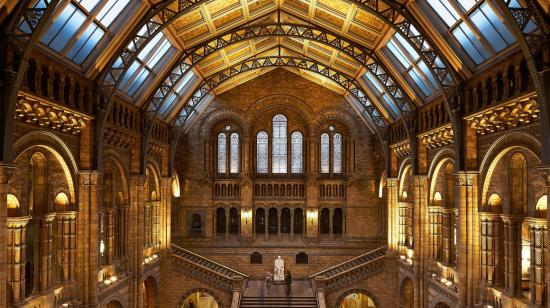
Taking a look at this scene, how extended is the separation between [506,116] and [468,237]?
553 cm

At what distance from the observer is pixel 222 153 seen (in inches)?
1599

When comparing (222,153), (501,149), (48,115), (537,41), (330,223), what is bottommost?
(330,223)

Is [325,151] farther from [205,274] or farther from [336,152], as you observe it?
[205,274]

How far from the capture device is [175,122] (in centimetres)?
3528

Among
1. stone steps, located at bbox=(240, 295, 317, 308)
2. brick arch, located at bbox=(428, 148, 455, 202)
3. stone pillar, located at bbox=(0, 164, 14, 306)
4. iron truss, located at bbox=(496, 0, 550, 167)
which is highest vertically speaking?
iron truss, located at bbox=(496, 0, 550, 167)

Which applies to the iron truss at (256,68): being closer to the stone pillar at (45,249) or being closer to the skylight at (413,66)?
the skylight at (413,66)

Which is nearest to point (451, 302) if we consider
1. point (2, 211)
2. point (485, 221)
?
point (485, 221)

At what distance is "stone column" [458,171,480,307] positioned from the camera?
20344mm

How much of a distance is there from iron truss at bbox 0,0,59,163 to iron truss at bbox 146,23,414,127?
38.8 ft

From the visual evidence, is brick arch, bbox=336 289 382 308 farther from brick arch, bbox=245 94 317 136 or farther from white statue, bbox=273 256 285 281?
brick arch, bbox=245 94 317 136

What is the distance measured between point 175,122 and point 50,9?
21.2m

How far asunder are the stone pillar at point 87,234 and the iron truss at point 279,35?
7861 mm

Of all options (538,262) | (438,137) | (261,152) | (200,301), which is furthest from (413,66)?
(200,301)

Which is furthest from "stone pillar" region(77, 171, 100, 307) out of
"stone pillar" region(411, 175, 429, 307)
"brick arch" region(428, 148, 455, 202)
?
"stone pillar" region(411, 175, 429, 307)
